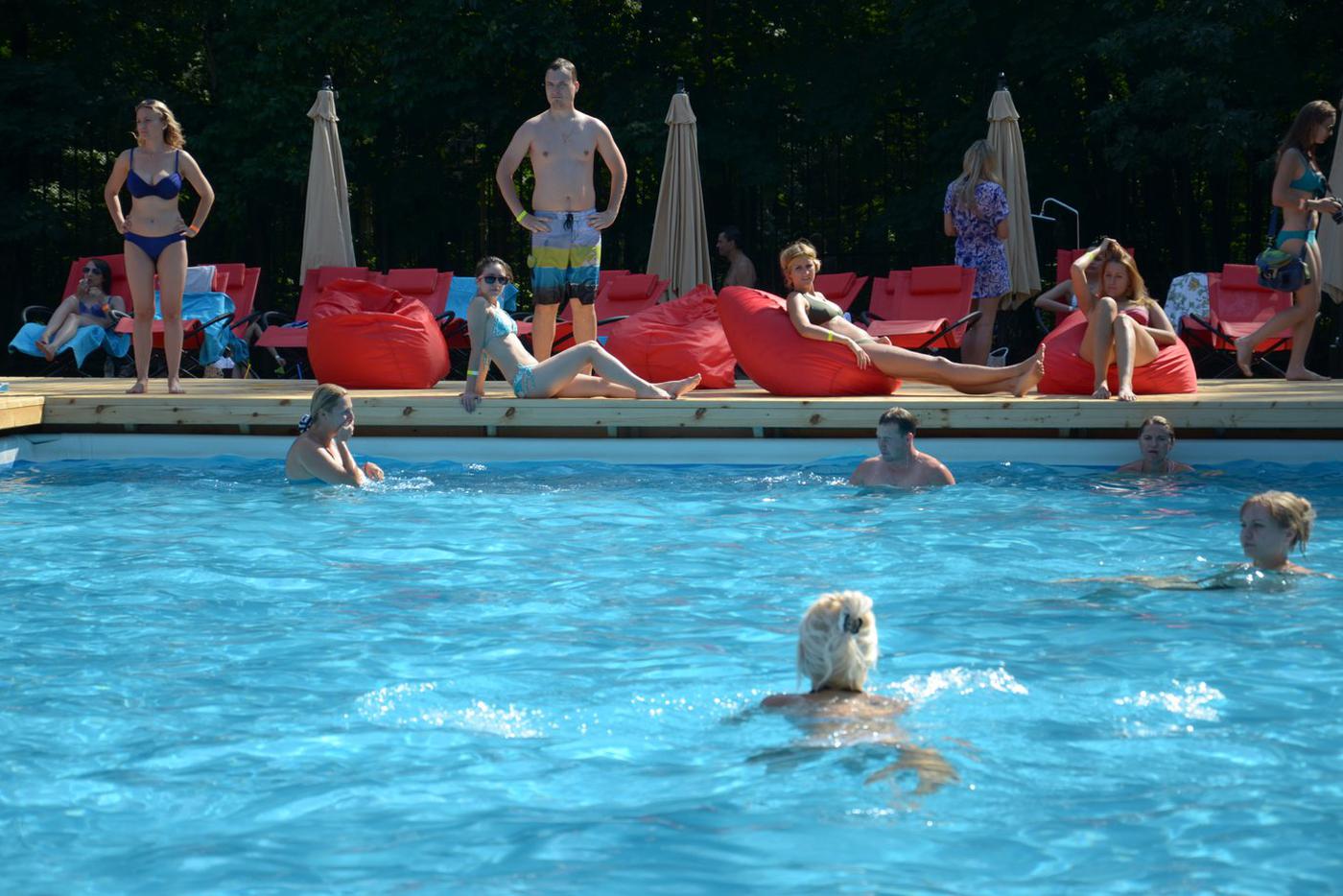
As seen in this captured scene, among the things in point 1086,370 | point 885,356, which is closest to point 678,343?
point 885,356

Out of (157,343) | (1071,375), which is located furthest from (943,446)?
(157,343)

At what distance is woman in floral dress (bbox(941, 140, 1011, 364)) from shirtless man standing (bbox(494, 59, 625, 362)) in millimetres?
2964

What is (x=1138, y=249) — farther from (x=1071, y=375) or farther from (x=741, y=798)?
(x=741, y=798)

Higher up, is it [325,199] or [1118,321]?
[325,199]

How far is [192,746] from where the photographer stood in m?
3.99

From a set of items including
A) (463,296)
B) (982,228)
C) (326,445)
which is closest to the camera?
(326,445)

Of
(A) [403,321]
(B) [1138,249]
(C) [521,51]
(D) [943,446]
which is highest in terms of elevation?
(C) [521,51]

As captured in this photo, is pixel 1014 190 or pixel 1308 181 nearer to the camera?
pixel 1308 181

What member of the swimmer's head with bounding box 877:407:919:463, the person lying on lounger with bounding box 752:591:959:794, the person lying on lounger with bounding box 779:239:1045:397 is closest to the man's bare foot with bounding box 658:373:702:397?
the person lying on lounger with bounding box 779:239:1045:397

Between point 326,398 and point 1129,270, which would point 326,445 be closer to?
point 326,398

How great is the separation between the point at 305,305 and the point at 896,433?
753 centimetres

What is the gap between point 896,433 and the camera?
7.30m

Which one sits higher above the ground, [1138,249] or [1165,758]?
[1138,249]

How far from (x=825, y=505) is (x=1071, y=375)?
2482 mm
